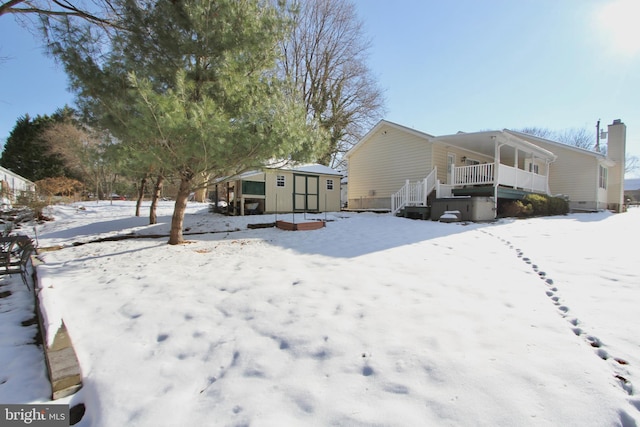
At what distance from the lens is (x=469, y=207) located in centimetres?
1070

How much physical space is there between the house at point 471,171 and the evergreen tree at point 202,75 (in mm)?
7791

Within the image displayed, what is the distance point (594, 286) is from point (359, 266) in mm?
2955

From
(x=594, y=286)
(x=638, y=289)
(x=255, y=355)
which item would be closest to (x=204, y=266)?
(x=255, y=355)

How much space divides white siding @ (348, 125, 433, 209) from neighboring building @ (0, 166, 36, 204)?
15703 millimetres

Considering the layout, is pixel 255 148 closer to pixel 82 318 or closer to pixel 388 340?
pixel 82 318

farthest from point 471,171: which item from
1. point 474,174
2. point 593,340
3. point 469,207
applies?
point 593,340

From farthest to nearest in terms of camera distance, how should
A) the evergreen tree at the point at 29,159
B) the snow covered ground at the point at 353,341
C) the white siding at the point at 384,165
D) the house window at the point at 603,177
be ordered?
the evergreen tree at the point at 29,159
the house window at the point at 603,177
the white siding at the point at 384,165
the snow covered ground at the point at 353,341

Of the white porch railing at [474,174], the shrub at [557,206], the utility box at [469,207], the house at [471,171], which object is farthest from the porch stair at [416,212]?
the shrub at [557,206]

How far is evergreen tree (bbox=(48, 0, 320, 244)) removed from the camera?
565 cm

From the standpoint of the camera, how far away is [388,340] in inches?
99.5

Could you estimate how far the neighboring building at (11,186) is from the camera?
13211 millimetres

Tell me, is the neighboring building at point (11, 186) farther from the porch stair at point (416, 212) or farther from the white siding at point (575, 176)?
the white siding at point (575, 176)

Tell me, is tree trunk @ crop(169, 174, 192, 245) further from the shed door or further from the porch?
the porch

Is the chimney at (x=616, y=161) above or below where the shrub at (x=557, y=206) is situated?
A: above
